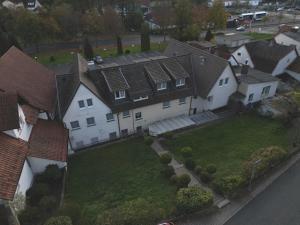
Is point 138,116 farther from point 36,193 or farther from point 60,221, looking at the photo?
point 60,221

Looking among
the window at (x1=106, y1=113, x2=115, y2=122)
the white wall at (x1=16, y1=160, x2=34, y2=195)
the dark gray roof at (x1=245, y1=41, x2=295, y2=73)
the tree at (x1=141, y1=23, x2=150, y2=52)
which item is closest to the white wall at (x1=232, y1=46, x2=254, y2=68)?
the dark gray roof at (x1=245, y1=41, x2=295, y2=73)

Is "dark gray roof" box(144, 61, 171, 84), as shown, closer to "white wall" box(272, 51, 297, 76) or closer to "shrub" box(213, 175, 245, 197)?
"shrub" box(213, 175, 245, 197)

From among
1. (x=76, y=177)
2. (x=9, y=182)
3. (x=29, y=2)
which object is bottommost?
(x=76, y=177)

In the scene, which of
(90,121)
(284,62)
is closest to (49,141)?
(90,121)

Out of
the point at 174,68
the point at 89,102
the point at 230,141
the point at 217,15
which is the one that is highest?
the point at 217,15

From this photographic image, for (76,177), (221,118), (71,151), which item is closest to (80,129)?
(71,151)

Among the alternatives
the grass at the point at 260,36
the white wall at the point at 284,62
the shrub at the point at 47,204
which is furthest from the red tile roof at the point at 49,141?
the grass at the point at 260,36

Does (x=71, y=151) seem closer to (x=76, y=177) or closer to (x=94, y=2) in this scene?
(x=76, y=177)
